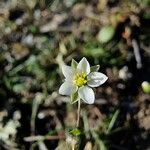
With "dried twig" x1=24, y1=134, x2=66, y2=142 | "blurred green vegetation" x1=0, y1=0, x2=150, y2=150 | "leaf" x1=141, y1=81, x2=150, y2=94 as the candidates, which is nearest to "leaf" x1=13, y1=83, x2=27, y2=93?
"blurred green vegetation" x1=0, y1=0, x2=150, y2=150

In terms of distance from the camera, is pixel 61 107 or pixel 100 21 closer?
pixel 61 107

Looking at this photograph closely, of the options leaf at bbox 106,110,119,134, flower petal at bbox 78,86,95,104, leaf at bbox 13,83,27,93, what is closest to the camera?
flower petal at bbox 78,86,95,104

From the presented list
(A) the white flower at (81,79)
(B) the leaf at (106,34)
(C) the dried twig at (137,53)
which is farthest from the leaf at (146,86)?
(A) the white flower at (81,79)

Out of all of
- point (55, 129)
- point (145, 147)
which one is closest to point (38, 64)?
point (55, 129)

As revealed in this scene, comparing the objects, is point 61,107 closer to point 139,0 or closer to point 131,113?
point 131,113

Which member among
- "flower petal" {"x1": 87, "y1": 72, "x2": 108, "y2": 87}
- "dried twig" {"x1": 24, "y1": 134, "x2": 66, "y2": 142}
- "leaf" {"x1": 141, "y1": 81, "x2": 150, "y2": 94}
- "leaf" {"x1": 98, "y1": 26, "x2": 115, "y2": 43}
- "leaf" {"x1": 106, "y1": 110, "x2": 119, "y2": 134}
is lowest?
"dried twig" {"x1": 24, "y1": 134, "x2": 66, "y2": 142}

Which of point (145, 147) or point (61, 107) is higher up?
point (61, 107)

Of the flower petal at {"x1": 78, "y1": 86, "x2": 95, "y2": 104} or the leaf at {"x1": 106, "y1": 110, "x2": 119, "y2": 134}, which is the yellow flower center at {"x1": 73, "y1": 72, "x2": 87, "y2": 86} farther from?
the leaf at {"x1": 106, "y1": 110, "x2": 119, "y2": 134}

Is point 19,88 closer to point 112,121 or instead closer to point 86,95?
point 112,121
